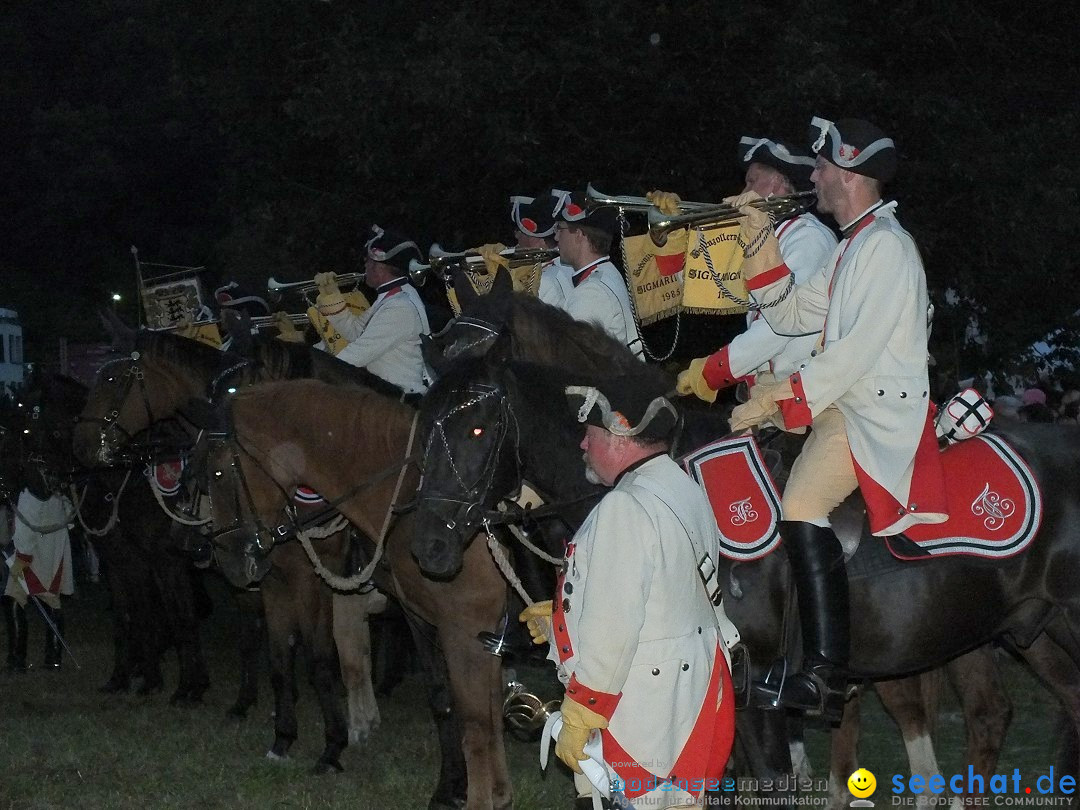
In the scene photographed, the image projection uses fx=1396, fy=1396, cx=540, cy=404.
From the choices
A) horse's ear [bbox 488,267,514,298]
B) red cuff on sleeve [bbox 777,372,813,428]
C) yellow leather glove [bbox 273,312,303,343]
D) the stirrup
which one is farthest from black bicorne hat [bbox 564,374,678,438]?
yellow leather glove [bbox 273,312,303,343]

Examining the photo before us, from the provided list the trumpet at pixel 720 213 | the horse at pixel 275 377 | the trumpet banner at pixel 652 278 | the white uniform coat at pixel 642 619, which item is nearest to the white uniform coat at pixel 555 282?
the trumpet banner at pixel 652 278

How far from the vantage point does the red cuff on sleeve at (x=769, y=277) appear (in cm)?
602

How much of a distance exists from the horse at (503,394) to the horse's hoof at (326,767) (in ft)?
12.5

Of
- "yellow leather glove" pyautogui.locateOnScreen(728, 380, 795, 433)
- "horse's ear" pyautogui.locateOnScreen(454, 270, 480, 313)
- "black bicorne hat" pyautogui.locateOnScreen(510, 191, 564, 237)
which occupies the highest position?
"black bicorne hat" pyautogui.locateOnScreen(510, 191, 564, 237)

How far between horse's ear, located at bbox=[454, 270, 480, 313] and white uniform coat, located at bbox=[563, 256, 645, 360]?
3.23ft

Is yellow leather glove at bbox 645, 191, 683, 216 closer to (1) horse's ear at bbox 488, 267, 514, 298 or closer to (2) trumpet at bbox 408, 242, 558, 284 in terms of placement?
(1) horse's ear at bbox 488, 267, 514, 298

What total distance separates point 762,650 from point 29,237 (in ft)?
→ 152

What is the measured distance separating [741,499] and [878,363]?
81cm

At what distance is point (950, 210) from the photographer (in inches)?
539

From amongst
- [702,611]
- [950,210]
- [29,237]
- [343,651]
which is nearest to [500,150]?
[950,210]

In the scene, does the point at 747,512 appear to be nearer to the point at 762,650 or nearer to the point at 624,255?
the point at 762,650

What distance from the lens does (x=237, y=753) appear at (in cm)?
1008

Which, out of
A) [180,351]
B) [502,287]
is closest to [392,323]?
[180,351]

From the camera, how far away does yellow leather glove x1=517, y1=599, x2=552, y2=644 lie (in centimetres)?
501
